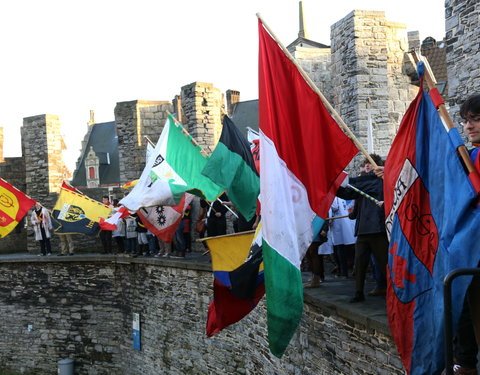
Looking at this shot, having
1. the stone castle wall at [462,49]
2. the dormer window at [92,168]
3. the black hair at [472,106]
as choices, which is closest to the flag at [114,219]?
the stone castle wall at [462,49]

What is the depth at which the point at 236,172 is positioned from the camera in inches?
346

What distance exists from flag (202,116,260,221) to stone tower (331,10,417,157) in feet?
10.3

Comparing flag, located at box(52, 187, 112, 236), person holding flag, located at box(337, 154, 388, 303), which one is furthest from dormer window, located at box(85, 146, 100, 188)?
person holding flag, located at box(337, 154, 388, 303)

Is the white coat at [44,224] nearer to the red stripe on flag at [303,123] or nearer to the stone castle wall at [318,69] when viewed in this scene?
the stone castle wall at [318,69]

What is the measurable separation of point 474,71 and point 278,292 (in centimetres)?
509

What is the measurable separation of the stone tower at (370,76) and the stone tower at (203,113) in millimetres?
4392

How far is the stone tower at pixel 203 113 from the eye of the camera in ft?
50.8

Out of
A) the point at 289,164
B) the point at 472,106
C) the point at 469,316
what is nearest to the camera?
the point at 472,106

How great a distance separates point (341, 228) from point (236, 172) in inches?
76.7

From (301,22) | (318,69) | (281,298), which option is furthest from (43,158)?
(301,22)

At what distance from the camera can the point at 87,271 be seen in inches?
647

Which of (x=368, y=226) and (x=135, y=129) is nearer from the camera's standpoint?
(x=368, y=226)

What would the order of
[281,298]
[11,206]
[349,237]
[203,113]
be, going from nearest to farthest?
[281,298], [349,237], [203,113], [11,206]

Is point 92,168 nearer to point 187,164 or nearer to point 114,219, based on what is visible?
point 114,219
